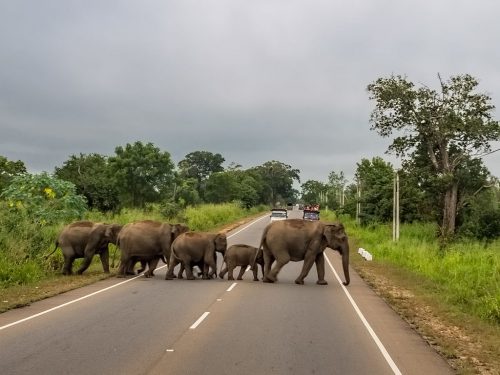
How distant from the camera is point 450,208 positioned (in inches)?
1439

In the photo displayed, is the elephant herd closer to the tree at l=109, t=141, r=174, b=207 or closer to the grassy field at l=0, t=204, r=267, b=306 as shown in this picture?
the grassy field at l=0, t=204, r=267, b=306

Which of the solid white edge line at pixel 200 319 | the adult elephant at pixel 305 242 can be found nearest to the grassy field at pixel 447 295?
the adult elephant at pixel 305 242

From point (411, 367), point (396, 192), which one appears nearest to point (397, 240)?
point (396, 192)

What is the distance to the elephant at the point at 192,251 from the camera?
19578 mm

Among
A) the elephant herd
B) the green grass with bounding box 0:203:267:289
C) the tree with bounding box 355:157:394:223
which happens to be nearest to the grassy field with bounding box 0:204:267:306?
the green grass with bounding box 0:203:267:289

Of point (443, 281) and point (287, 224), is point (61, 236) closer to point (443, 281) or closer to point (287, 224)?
point (287, 224)

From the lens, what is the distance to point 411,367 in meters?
8.62

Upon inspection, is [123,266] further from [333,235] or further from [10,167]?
[10,167]

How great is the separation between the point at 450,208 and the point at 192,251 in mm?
21976

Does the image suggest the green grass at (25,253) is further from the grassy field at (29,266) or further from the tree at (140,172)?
the tree at (140,172)

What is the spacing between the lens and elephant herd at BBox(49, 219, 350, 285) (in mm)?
19344

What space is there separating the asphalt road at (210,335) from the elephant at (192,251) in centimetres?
283

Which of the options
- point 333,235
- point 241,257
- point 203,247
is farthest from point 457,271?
point 203,247

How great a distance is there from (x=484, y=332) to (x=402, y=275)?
10366 mm
